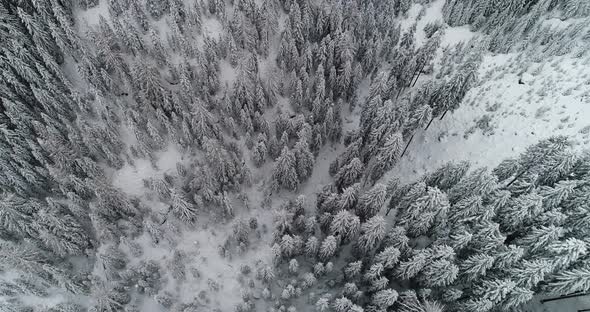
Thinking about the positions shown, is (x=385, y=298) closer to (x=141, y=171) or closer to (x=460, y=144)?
(x=460, y=144)

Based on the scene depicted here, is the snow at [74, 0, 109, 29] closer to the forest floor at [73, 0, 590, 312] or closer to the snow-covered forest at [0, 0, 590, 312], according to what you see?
the snow-covered forest at [0, 0, 590, 312]

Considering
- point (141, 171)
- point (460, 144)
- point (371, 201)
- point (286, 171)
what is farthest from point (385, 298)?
point (141, 171)

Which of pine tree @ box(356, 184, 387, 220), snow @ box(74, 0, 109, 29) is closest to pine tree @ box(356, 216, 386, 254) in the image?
pine tree @ box(356, 184, 387, 220)

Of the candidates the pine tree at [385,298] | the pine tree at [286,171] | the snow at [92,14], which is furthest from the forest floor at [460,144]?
the snow at [92,14]

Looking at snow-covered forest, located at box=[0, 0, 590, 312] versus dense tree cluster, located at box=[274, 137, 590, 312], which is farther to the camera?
snow-covered forest, located at box=[0, 0, 590, 312]

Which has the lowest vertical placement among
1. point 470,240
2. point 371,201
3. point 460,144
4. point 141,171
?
point 460,144

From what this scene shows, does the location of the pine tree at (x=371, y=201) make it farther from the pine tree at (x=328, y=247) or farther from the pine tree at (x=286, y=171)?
the pine tree at (x=286, y=171)

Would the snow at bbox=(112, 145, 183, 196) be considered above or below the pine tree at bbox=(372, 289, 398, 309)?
above

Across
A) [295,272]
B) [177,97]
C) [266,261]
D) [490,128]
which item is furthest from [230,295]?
[490,128]
